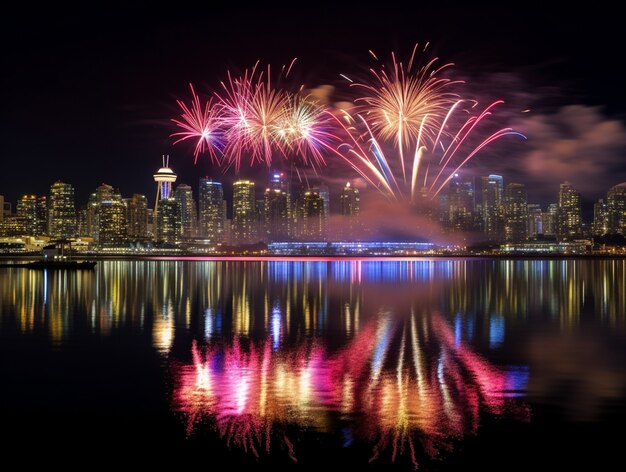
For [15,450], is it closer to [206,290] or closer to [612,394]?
[612,394]

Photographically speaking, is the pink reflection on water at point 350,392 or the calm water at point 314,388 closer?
the calm water at point 314,388

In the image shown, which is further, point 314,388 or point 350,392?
point 314,388

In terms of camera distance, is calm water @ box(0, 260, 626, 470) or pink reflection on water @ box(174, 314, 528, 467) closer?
calm water @ box(0, 260, 626, 470)

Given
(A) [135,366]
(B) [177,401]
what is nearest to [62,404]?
(B) [177,401]
